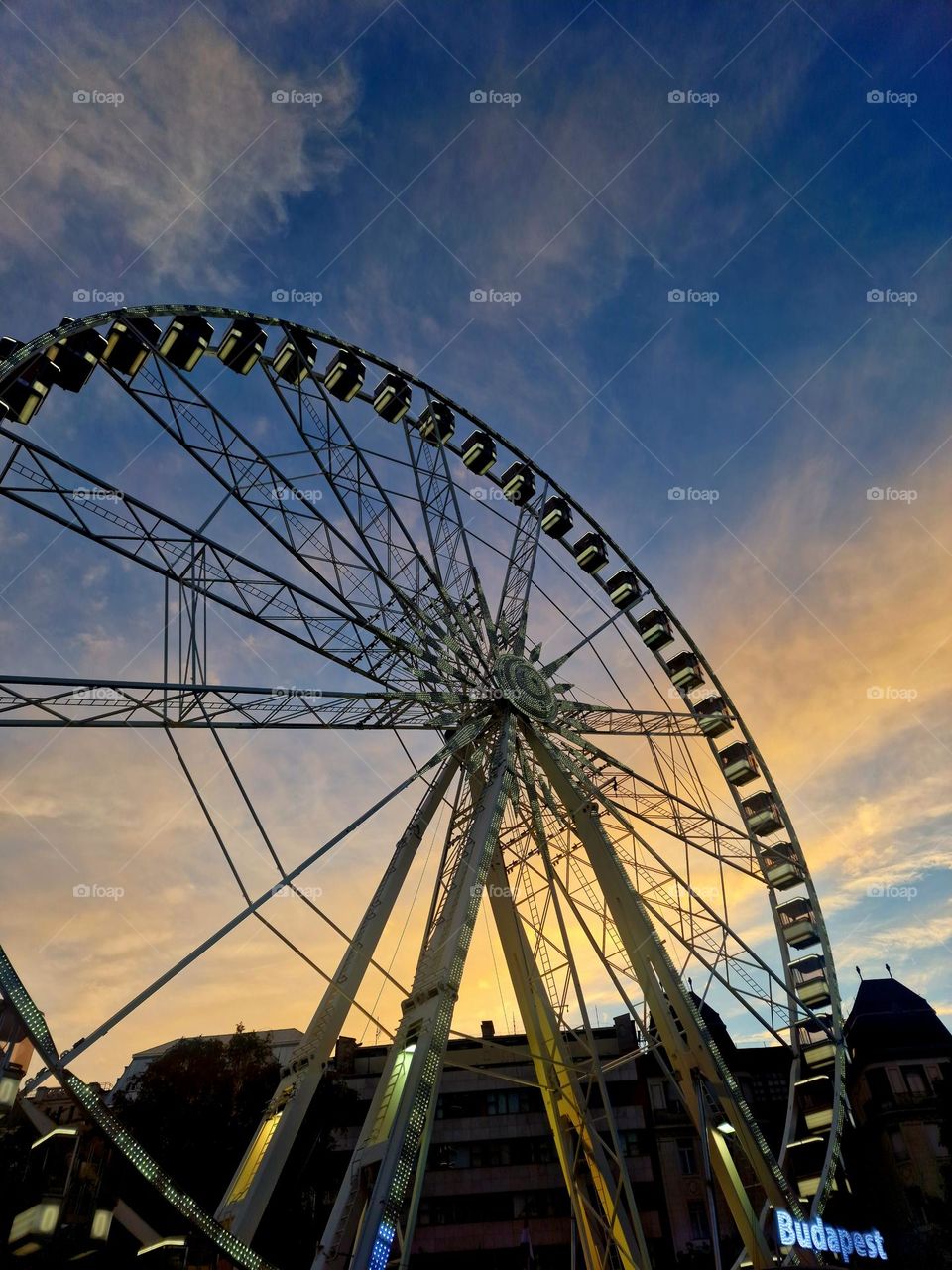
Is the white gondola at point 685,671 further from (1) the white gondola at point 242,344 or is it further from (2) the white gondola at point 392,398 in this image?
(1) the white gondola at point 242,344

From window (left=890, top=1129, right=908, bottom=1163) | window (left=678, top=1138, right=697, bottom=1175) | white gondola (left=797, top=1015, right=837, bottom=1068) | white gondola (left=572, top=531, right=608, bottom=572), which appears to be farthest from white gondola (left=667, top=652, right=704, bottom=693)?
window (left=890, top=1129, right=908, bottom=1163)

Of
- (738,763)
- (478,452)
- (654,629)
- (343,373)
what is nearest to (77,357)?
(343,373)

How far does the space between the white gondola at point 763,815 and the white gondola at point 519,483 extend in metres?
12.9

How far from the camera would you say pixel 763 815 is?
28.2 m

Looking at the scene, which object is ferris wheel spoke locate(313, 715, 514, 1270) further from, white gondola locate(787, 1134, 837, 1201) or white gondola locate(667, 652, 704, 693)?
white gondola locate(667, 652, 704, 693)

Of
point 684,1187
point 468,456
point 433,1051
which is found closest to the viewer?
point 433,1051

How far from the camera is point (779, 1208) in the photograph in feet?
61.7

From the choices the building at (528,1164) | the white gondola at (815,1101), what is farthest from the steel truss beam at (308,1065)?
the building at (528,1164)

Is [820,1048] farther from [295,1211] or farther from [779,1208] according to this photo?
[295,1211]

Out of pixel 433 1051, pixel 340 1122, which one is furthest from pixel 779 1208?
pixel 340 1122

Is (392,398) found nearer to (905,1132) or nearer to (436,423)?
(436,423)

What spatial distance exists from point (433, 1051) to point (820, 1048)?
571 inches

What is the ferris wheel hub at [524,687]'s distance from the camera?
22.4m

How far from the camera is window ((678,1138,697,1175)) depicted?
4500 centimetres
